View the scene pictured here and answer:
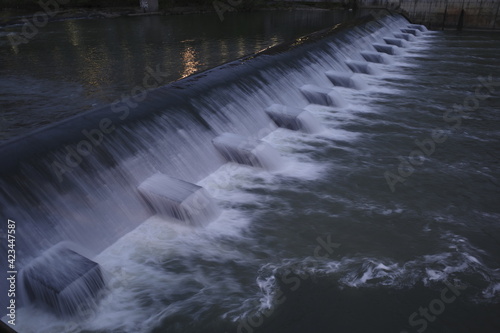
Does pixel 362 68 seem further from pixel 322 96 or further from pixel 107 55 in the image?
pixel 107 55

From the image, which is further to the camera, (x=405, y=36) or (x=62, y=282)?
(x=405, y=36)

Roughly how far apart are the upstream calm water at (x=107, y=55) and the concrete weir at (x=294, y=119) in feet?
13.5

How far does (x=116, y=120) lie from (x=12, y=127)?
3164 millimetres

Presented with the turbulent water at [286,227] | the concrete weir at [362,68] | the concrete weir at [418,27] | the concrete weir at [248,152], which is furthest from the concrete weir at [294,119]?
the concrete weir at [418,27]

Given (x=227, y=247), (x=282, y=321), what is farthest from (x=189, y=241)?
(x=282, y=321)

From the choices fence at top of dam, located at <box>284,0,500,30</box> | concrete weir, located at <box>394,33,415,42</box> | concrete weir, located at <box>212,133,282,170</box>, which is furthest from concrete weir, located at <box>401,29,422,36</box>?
concrete weir, located at <box>212,133,282,170</box>

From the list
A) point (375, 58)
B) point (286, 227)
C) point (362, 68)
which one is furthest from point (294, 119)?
point (375, 58)

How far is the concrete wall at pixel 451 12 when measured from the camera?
A: 73.3 feet

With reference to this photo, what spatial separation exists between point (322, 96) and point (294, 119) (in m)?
2.04

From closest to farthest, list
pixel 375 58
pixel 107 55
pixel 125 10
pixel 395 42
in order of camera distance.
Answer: pixel 375 58 < pixel 107 55 < pixel 395 42 < pixel 125 10

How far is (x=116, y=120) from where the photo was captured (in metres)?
6.54

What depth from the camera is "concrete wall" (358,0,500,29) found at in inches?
879

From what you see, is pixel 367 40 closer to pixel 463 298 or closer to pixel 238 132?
pixel 238 132

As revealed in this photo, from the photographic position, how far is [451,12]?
23.5 meters
